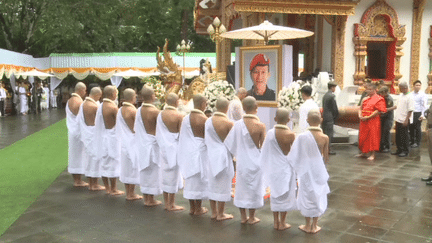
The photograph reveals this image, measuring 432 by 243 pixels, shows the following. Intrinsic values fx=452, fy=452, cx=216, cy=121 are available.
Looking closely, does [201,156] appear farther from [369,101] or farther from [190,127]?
[369,101]

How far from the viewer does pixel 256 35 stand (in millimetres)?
9148

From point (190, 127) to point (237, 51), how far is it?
3117 millimetres

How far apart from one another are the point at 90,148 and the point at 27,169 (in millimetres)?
2892

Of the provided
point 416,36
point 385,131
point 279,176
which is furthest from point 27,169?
point 416,36

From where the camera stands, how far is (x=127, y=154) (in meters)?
6.71

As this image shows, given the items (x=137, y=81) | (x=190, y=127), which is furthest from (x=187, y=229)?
(x=137, y=81)

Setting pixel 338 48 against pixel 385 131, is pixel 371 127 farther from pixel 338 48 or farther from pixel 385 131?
pixel 338 48

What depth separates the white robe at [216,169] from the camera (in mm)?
5711

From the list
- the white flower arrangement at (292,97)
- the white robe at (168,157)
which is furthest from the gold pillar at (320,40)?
the white robe at (168,157)

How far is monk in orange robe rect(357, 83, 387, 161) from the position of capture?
9898 mm

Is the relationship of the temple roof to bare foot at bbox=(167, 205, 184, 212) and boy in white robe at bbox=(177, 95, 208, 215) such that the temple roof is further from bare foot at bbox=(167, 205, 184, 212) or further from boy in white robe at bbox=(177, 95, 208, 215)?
bare foot at bbox=(167, 205, 184, 212)

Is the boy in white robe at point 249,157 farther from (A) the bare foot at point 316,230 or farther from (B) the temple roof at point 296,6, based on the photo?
(B) the temple roof at point 296,6

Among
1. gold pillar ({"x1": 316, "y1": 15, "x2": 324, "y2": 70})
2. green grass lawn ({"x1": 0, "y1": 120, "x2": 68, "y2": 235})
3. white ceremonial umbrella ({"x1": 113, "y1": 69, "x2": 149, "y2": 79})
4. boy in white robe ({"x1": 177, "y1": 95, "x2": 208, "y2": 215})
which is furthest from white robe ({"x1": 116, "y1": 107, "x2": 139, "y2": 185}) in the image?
white ceremonial umbrella ({"x1": 113, "y1": 69, "x2": 149, "y2": 79})

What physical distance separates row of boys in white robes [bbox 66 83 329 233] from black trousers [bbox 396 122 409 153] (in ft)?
18.7
